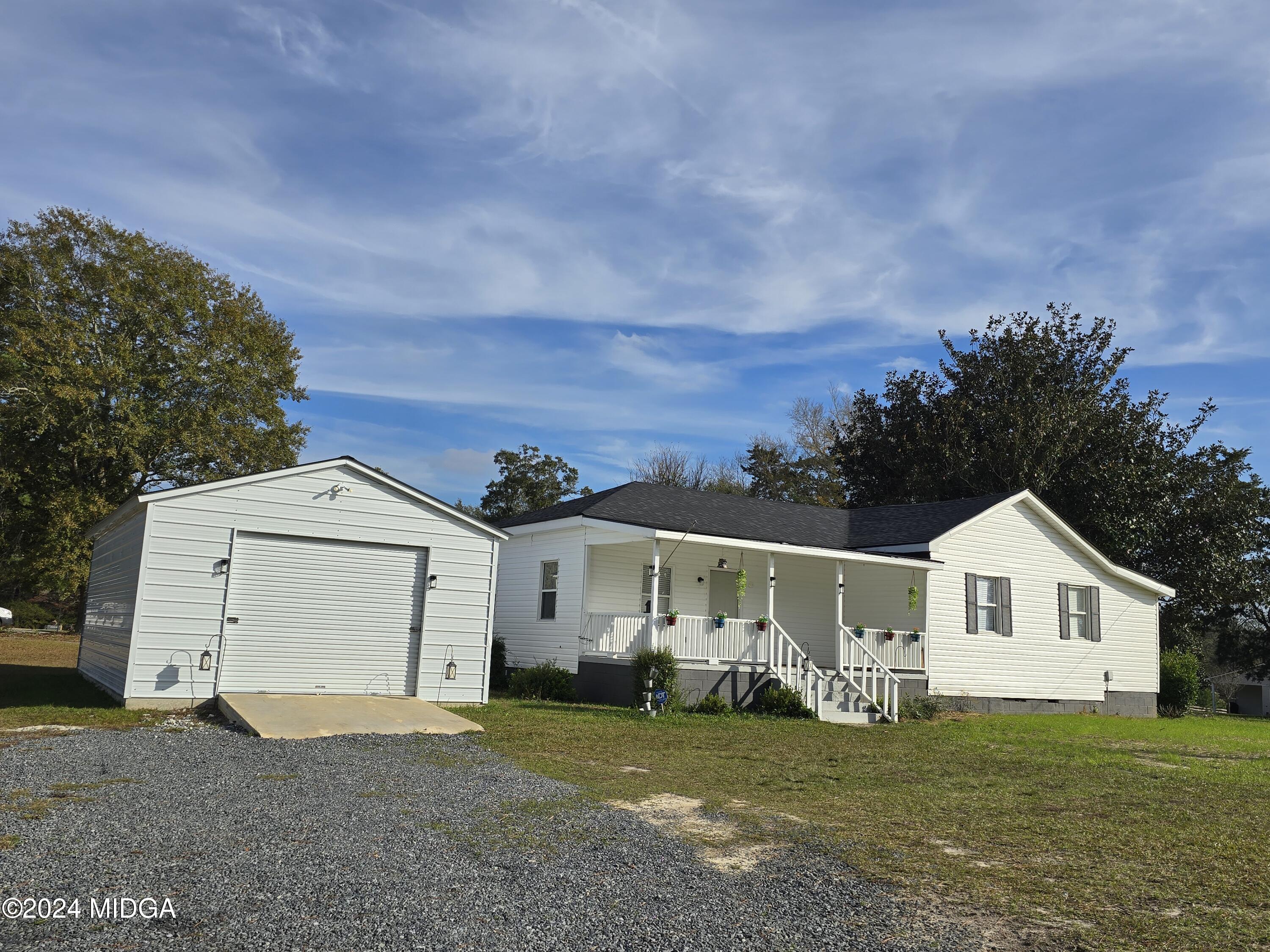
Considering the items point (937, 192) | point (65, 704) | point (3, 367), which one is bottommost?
point (65, 704)

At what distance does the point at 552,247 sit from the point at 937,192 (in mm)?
7752

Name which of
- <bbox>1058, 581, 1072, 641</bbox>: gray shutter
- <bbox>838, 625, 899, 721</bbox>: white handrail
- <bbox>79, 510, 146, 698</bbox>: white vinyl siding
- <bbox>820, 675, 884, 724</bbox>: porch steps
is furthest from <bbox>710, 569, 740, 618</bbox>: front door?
<bbox>79, 510, 146, 698</bbox>: white vinyl siding

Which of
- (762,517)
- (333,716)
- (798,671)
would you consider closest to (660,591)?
(798,671)

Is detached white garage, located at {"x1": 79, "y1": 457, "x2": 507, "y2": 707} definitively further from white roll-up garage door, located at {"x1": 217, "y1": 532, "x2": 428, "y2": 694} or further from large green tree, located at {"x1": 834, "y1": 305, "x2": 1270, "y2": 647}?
large green tree, located at {"x1": 834, "y1": 305, "x2": 1270, "y2": 647}

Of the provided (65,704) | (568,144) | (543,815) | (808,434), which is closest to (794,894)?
(543,815)

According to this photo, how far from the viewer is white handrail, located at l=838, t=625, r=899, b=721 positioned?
16156 mm

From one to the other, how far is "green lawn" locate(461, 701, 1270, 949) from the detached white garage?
1714 millimetres

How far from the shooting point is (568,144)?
1547 centimetres

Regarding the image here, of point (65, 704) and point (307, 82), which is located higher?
point (307, 82)

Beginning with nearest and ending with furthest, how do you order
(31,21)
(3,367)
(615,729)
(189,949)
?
(189,949) < (615,729) < (31,21) < (3,367)

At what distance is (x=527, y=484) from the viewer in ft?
140

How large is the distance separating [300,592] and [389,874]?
896 cm

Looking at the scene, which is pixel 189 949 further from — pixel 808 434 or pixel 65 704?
pixel 808 434

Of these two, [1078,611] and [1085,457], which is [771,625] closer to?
[1078,611]
